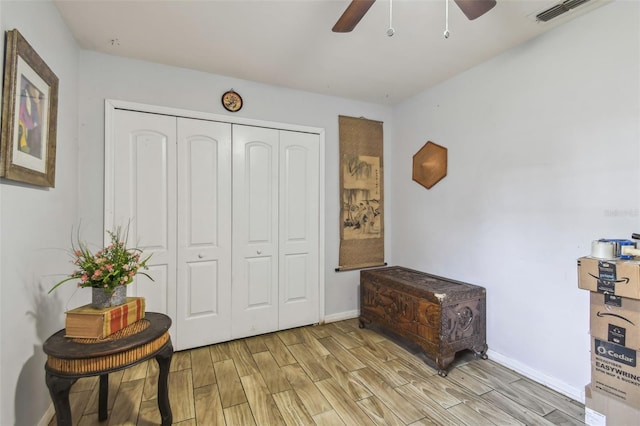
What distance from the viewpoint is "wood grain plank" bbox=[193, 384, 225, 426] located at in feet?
5.69

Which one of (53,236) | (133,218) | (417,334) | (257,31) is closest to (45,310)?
(53,236)

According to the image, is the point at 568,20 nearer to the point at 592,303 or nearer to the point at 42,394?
the point at 592,303

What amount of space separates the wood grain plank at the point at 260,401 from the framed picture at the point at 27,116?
1.78 meters

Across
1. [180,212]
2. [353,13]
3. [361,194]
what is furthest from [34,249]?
[361,194]

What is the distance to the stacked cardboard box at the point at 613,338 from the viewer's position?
1.41 m

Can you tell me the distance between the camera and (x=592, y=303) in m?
1.57

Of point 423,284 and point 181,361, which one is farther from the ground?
point 423,284

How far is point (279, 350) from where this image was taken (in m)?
2.62

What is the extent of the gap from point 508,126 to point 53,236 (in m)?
3.31

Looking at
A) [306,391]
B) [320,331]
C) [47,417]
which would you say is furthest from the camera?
[320,331]

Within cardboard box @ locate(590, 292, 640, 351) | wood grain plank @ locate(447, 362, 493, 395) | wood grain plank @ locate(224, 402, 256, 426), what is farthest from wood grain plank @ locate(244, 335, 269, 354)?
cardboard box @ locate(590, 292, 640, 351)

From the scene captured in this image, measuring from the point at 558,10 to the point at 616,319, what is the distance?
1823 mm

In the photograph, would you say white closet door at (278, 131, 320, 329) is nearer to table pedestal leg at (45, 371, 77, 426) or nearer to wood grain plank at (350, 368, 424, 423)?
wood grain plank at (350, 368, 424, 423)

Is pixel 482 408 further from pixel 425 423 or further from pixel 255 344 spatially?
pixel 255 344
